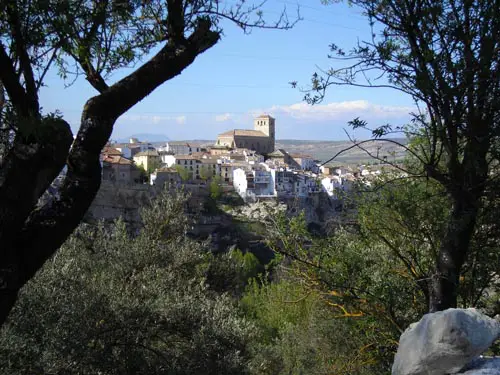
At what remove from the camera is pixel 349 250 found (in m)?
4.91

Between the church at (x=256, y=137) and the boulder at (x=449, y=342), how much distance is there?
94.7 meters

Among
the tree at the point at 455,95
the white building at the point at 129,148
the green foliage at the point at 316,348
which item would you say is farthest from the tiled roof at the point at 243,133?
the tree at the point at 455,95

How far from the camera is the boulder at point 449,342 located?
271 cm

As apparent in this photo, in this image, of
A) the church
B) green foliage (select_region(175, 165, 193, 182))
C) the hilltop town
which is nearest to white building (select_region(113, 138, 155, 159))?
the hilltop town

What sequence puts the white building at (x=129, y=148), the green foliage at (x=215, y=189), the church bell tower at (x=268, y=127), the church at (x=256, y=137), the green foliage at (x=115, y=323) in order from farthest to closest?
the church bell tower at (x=268, y=127)
the church at (x=256, y=137)
the white building at (x=129, y=148)
the green foliage at (x=215, y=189)
the green foliage at (x=115, y=323)

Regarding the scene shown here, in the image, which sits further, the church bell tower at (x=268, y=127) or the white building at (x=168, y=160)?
the church bell tower at (x=268, y=127)

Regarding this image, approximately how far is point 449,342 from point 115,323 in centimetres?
372

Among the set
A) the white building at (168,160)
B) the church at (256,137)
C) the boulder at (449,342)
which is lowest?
the boulder at (449,342)

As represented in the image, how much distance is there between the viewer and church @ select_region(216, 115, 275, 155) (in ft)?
331

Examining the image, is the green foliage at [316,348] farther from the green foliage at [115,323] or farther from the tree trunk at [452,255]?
the tree trunk at [452,255]

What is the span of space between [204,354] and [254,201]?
6071cm

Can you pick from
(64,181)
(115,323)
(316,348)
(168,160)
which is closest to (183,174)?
(168,160)

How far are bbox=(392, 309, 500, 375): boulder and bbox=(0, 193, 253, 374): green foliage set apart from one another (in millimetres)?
3060

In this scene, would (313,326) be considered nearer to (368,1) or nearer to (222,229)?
(368,1)
